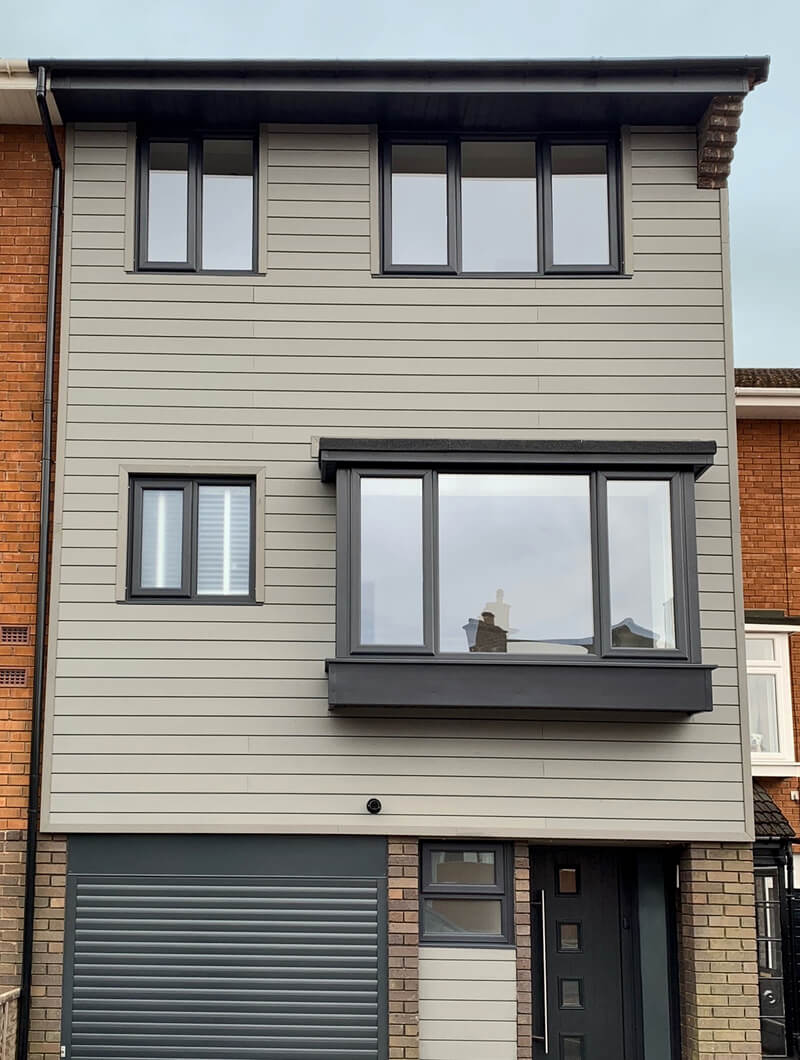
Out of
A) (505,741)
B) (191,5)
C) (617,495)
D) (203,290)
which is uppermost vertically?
(191,5)

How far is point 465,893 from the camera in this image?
375 inches

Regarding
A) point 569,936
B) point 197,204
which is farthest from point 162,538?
point 569,936

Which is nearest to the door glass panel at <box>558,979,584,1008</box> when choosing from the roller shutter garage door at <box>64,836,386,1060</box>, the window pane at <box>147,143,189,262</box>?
the roller shutter garage door at <box>64,836,386,1060</box>

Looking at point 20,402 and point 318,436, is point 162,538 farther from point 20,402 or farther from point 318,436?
point 20,402

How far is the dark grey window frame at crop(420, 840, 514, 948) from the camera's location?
31.0ft

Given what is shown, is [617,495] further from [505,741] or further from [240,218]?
[240,218]

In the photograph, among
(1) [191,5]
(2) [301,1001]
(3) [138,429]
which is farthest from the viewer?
(1) [191,5]

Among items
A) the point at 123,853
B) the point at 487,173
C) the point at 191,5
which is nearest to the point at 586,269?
the point at 487,173

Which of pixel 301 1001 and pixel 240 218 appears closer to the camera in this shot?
pixel 301 1001

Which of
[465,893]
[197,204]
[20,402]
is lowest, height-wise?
[465,893]

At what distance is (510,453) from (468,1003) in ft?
13.6

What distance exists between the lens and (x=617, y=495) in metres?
9.66

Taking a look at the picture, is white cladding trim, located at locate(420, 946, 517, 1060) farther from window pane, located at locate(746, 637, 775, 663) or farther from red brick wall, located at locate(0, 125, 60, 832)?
window pane, located at locate(746, 637, 775, 663)

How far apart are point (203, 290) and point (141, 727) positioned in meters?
3.53
